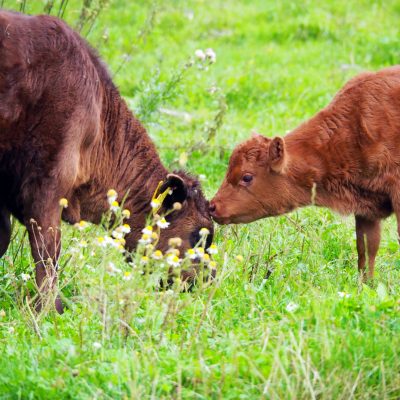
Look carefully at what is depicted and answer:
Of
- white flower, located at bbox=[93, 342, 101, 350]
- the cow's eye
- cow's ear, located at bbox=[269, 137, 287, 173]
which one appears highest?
cow's ear, located at bbox=[269, 137, 287, 173]

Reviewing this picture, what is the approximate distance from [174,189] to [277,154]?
80 cm

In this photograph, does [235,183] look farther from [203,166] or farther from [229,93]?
[229,93]

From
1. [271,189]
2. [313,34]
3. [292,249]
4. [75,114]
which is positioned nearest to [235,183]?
[271,189]

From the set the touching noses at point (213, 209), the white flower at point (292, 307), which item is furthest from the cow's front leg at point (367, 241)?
the white flower at point (292, 307)

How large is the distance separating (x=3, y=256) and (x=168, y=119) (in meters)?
4.41

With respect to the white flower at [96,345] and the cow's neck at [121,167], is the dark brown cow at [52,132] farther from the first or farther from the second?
the white flower at [96,345]

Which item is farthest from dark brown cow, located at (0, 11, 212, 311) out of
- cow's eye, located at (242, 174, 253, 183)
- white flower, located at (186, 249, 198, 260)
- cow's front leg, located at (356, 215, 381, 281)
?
cow's front leg, located at (356, 215, 381, 281)

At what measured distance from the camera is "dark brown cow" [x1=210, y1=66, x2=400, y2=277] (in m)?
6.91

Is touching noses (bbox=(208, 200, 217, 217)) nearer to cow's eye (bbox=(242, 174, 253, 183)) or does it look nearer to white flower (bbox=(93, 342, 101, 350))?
cow's eye (bbox=(242, 174, 253, 183))

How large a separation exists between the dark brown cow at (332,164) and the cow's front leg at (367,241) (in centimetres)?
1

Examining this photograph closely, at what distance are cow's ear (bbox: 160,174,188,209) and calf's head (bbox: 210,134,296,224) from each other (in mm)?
309

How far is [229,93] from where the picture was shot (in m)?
12.2

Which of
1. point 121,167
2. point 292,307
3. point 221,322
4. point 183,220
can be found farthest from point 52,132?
point 292,307

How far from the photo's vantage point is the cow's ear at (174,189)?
679 centimetres
